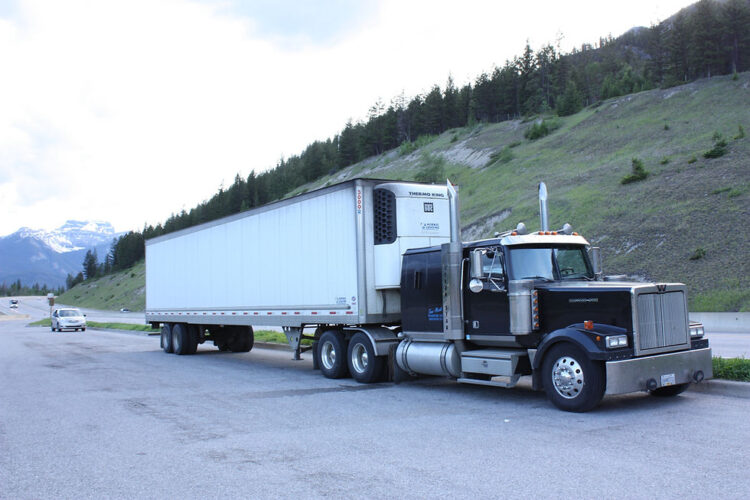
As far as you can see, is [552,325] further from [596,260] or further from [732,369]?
[732,369]

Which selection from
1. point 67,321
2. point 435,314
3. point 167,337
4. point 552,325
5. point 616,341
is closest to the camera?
point 616,341

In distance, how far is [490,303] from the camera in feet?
33.5

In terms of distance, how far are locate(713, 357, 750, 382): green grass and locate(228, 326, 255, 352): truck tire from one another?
13948mm

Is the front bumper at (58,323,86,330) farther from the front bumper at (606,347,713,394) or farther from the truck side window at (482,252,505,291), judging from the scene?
the front bumper at (606,347,713,394)

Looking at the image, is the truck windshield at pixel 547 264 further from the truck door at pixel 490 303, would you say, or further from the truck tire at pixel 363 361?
the truck tire at pixel 363 361

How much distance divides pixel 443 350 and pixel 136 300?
105 metres

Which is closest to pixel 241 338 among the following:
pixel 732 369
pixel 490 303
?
pixel 490 303

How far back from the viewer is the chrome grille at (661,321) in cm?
852

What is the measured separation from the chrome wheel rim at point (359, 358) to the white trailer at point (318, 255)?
573 millimetres

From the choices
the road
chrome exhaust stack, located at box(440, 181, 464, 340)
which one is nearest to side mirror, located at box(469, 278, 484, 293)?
chrome exhaust stack, located at box(440, 181, 464, 340)

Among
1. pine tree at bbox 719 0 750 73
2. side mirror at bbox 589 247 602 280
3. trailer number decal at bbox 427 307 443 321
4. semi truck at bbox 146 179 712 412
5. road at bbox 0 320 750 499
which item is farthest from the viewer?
pine tree at bbox 719 0 750 73

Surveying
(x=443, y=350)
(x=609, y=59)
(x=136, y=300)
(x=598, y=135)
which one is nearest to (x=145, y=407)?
(x=443, y=350)

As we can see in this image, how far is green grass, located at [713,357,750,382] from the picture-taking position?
31.6 ft

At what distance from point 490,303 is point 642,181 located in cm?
3890
